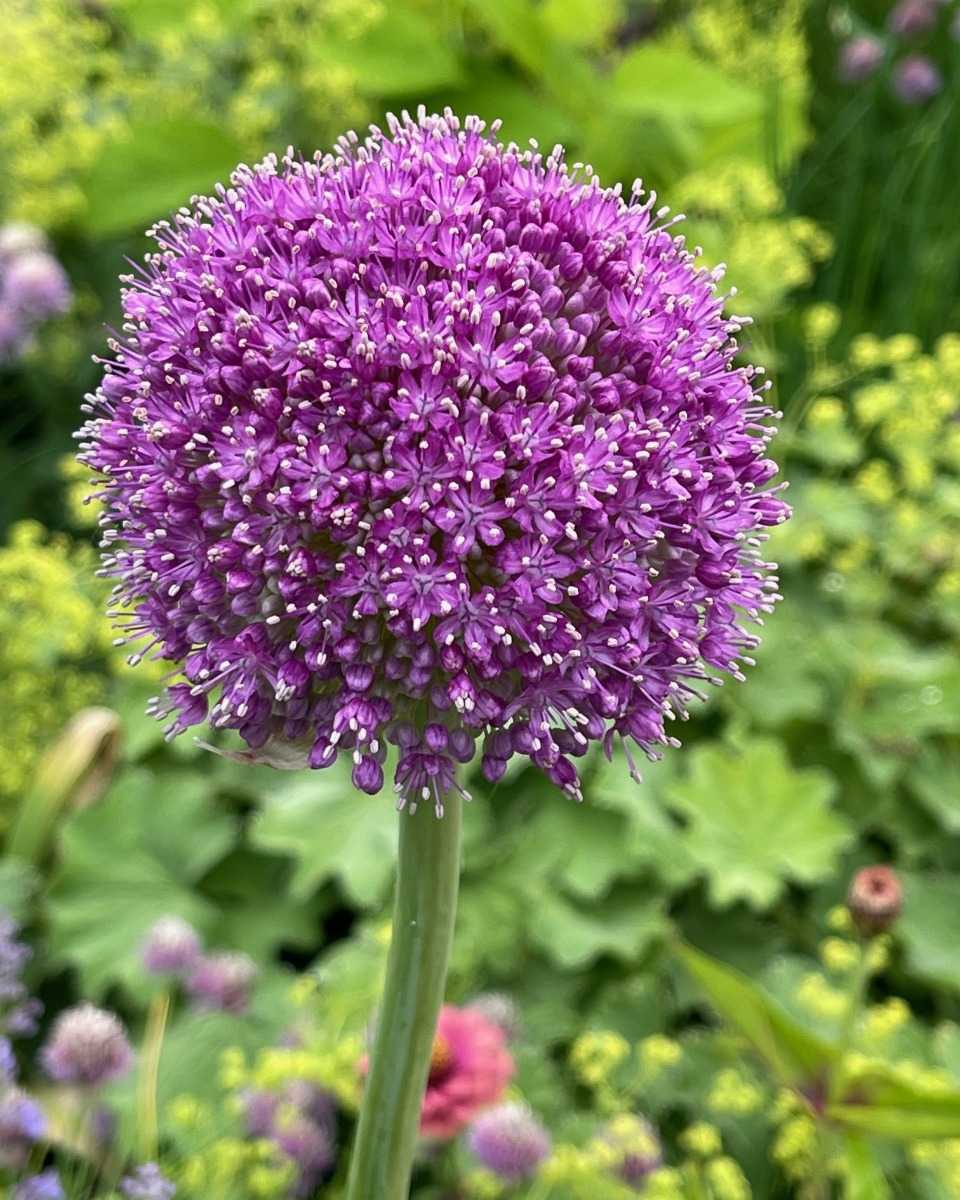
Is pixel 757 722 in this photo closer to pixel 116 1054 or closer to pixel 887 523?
pixel 887 523

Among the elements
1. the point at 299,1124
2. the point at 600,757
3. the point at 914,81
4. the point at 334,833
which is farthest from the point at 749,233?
the point at 299,1124

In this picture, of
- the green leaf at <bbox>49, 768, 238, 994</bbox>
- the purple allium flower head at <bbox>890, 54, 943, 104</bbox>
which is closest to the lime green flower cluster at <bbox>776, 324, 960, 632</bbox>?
the purple allium flower head at <bbox>890, 54, 943, 104</bbox>

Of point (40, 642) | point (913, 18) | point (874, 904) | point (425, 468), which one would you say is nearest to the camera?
point (425, 468)

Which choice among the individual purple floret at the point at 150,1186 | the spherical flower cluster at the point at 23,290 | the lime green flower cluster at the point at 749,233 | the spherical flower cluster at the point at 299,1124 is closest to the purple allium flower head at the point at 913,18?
the lime green flower cluster at the point at 749,233

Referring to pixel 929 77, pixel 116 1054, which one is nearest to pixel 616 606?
pixel 116 1054

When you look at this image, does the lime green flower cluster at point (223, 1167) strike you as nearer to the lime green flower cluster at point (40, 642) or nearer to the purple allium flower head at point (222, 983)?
the purple allium flower head at point (222, 983)

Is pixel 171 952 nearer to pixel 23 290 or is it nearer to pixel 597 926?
pixel 597 926
